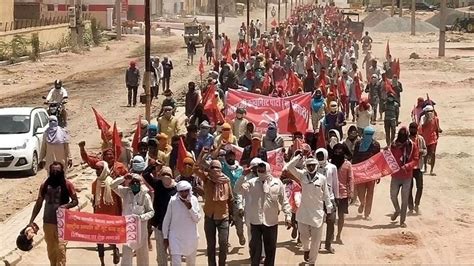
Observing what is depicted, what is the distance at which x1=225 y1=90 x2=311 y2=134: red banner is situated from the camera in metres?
18.0

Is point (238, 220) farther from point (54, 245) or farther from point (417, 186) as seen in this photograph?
point (417, 186)

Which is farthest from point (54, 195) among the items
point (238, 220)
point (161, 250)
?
point (238, 220)

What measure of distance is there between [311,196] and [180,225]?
200cm

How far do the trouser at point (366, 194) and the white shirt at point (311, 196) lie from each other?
9.97 feet

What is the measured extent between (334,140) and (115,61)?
38.1m

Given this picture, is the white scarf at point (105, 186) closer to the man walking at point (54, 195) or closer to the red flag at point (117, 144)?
the man walking at point (54, 195)

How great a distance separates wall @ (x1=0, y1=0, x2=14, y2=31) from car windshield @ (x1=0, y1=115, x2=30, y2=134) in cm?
3114

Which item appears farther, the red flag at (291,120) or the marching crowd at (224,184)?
the red flag at (291,120)

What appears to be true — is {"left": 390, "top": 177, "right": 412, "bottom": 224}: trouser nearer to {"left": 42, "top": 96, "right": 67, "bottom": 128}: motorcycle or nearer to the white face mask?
the white face mask

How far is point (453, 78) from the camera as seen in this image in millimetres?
41438

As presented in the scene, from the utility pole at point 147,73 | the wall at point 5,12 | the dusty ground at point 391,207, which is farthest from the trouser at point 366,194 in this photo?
the wall at point 5,12

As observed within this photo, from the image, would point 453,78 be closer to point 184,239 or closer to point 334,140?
point 334,140

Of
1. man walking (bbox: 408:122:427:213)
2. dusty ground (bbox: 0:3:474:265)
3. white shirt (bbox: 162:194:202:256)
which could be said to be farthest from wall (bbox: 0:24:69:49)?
white shirt (bbox: 162:194:202:256)

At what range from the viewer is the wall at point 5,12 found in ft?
162
